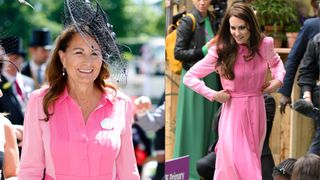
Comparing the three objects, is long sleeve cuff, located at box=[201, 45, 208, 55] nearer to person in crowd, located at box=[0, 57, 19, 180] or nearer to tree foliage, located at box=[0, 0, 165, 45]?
person in crowd, located at box=[0, 57, 19, 180]

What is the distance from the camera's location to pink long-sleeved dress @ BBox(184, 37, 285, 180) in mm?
3625

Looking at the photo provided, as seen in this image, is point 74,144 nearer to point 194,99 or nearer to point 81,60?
point 81,60

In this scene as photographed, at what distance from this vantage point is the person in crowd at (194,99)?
12.8 ft

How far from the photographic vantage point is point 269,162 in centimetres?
384

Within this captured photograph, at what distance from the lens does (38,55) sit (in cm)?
814

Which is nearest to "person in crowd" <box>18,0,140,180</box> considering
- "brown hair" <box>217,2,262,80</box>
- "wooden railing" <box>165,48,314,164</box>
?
"brown hair" <box>217,2,262,80</box>

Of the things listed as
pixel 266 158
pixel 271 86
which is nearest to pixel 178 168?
pixel 266 158

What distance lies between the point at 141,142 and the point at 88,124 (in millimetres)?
4514

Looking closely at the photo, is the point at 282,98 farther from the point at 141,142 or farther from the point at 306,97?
the point at 141,142

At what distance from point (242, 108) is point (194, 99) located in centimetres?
38

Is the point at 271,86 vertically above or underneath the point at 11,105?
above

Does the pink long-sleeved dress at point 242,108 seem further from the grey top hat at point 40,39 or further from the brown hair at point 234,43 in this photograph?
the grey top hat at point 40,39

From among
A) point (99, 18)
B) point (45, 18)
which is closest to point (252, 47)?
point (99, 18)

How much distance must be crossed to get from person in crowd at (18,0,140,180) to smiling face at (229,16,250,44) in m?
0.76
